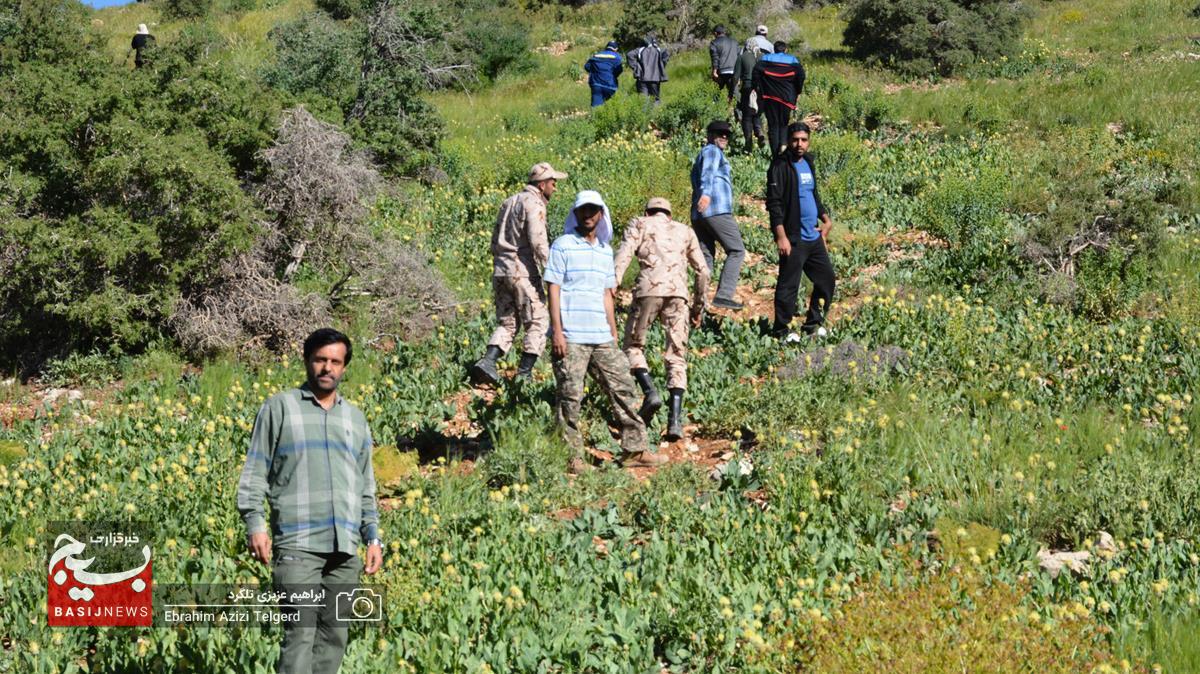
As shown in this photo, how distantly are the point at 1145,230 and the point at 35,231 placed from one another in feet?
33.8

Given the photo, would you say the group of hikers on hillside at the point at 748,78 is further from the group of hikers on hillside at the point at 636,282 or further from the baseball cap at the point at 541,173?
the baseball cap at the point at 541,173

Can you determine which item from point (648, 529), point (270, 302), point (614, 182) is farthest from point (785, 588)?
point (614, 182)

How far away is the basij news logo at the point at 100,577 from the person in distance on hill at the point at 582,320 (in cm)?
267

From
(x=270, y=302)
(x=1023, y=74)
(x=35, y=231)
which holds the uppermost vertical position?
(x=1023, y=74)

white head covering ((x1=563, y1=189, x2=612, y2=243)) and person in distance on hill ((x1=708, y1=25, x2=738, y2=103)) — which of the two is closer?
white head covering ((x1=563, y1=189, x2=612, y2=243))

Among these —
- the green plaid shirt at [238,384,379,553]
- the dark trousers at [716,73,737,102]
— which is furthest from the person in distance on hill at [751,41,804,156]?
the green plaid shirt at [238,384,379,553]

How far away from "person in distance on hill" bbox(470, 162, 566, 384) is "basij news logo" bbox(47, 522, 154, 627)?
123 inches

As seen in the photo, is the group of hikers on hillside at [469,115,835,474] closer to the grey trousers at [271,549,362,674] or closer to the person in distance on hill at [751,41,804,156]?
the grey trousers at [271,549,362,674]

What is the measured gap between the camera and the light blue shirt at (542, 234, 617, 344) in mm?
6973

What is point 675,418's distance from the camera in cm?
779

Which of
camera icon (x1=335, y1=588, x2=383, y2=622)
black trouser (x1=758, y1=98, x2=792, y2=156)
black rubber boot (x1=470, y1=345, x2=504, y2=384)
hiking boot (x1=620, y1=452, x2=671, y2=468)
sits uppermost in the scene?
black trouser (x1=758, y1=98, x2=792, y2=156)

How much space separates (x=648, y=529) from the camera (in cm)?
640

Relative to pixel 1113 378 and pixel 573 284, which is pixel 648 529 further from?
pixel 1113 378

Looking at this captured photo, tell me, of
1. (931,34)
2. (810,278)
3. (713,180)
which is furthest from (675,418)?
(931,34)
